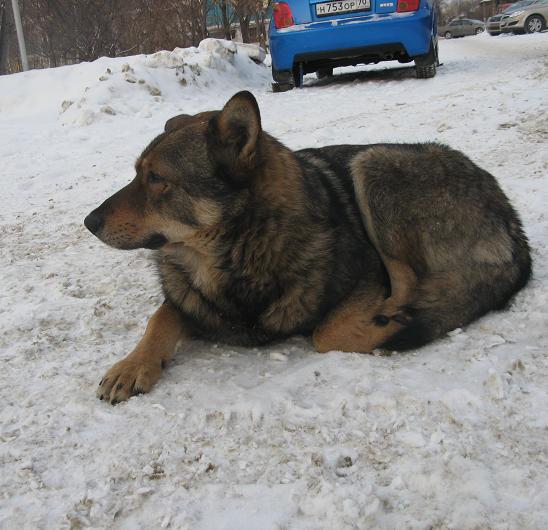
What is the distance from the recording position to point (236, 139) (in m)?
2.79

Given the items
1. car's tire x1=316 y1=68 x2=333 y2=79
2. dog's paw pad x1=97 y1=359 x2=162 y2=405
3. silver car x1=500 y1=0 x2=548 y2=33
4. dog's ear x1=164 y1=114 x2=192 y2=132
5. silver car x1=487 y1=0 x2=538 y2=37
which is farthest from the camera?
silver car x1=487 y1=0 x2=538 y2=37

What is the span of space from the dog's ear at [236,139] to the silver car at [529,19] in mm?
33774

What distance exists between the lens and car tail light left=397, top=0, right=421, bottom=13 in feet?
30.2

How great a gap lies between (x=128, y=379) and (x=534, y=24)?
35.4 metres

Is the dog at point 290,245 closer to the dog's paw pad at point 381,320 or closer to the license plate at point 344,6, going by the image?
the dog's paw pad at point 381,320

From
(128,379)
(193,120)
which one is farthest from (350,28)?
(128,379)

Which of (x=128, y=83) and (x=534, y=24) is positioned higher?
(x=534, y=24)

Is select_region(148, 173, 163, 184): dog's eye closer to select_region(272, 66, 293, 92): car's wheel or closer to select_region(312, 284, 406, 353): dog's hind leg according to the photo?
select_region(312, 284, 406, 353): dog's hind leg

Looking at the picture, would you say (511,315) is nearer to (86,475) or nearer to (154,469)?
(154,469)

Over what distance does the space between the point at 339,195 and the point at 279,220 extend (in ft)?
2.05

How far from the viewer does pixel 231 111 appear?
268 centimetres

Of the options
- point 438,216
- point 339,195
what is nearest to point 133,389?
point 339,195

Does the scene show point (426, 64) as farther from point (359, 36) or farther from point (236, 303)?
point (236, 303)

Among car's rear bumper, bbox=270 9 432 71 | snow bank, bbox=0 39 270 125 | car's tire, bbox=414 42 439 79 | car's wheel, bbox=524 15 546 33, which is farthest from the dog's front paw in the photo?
car's wheel, bbox=524 15 546 33
